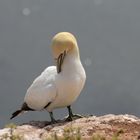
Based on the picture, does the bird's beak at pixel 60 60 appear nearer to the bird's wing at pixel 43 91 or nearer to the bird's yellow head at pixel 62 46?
the bird's yellow head at pixel 62 46

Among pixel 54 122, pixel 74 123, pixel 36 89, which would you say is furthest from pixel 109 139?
pixel 36 89

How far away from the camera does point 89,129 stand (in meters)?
8.35

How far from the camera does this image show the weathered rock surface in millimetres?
7846

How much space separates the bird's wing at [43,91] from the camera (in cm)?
1002

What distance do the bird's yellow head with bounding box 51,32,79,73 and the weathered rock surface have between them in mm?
1135

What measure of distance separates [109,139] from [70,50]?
9.34 ft

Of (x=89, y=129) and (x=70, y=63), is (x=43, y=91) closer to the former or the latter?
(x=70, y=63)

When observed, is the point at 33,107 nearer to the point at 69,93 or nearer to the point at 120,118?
the point at 69,93

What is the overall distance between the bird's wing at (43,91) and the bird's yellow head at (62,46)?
9.8 inches

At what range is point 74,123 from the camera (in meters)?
9.07

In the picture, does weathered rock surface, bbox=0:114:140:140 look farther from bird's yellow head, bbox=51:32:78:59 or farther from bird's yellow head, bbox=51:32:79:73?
bird's yellow head, bbox=51:32:78:59

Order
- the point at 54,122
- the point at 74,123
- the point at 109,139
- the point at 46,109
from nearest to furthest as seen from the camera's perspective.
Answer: the point at 109,139 < the point at 74,123 < the point at 54,122 < the point at 46,109

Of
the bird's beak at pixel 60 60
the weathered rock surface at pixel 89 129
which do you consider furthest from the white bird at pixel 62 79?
the weathered rock surface at pixel 89 129

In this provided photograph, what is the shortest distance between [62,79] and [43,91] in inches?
16.8
